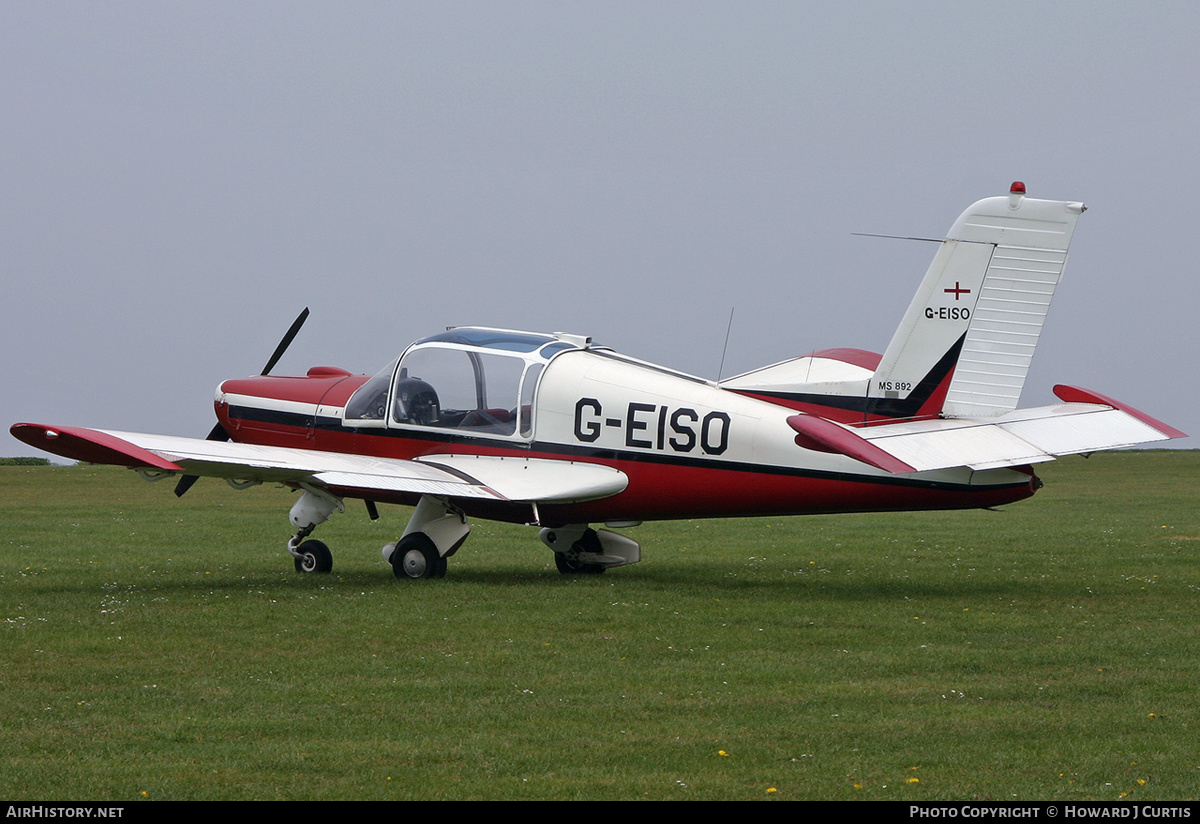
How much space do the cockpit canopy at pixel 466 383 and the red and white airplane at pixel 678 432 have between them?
2 centimetres

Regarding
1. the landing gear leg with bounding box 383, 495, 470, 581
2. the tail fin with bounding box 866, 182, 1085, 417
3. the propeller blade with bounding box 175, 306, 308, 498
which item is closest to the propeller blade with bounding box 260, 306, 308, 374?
the propeller blade with bounding box 175, 306, 308, 498

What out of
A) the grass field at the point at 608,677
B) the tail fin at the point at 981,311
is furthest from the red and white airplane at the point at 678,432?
the grass field at the point at 608,677

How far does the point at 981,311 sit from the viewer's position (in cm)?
1270

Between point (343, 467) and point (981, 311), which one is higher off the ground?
point (981, 311)

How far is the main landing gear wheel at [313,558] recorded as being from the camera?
14.8 m

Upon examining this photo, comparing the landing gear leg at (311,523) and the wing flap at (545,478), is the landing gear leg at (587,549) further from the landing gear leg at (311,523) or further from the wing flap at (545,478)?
the landing gear leg at (311,523)

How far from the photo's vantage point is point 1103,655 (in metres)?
9.42

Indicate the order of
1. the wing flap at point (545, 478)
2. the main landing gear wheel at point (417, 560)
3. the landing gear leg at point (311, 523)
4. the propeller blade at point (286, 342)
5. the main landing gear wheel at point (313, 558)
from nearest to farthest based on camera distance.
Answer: the wing flap at point (545, 478) < the main landing gear wheel at point (417, 560) < the landing gear leg at point (311, 523) < the main landing gear wheel at point (313, 558) < the propeller blade at point (286, 342)

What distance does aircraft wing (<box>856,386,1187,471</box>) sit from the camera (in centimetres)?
1157

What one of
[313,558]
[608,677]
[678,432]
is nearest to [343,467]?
[313,558]

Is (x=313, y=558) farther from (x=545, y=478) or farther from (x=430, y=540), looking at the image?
(x=545, y=478)

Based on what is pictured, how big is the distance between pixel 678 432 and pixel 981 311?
318 cm

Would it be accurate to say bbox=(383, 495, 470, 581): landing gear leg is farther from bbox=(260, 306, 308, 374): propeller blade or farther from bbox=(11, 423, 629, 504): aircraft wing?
bbox=(260, 306, 308, 374): propeller blade

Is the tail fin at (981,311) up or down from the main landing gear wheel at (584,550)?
up
